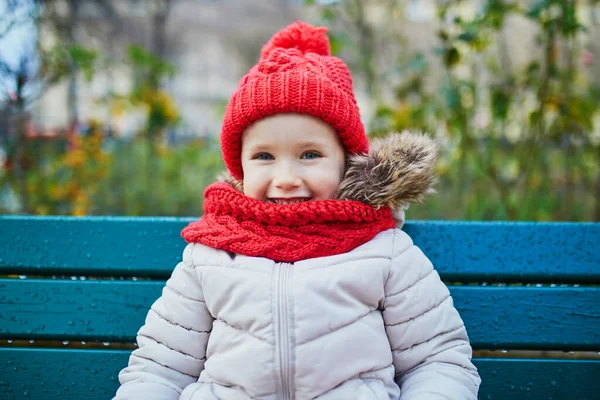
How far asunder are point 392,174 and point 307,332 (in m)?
0.54

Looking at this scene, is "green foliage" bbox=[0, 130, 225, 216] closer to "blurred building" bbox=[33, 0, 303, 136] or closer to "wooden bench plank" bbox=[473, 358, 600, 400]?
"blurred building" bbox=[33, 0, 303, 136]

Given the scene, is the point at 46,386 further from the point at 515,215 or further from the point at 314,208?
the point at 515,215

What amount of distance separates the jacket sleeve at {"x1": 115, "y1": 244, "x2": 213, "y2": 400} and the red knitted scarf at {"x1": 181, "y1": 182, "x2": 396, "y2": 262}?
16 centimetres

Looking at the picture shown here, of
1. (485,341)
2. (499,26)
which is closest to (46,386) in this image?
(485,341)

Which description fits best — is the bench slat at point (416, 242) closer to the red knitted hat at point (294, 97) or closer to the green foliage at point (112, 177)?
the red knitted hat at point (294, 97)

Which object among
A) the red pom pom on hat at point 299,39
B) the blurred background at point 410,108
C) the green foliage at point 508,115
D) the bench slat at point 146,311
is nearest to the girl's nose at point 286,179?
the red pom pom on hat at point 299,39

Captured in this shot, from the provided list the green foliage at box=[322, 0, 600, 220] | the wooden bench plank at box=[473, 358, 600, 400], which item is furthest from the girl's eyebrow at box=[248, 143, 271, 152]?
the green foliage at box=[322, 0, 600, 220]

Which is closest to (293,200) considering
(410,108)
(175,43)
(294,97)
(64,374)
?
(294,97)

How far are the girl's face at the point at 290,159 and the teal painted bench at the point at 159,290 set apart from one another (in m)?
0.42

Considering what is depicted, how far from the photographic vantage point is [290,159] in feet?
4.97

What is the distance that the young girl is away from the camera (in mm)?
1411

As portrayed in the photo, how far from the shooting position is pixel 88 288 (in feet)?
5.93

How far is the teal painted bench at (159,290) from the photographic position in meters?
1.73

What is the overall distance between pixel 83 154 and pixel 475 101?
2.80 metres
